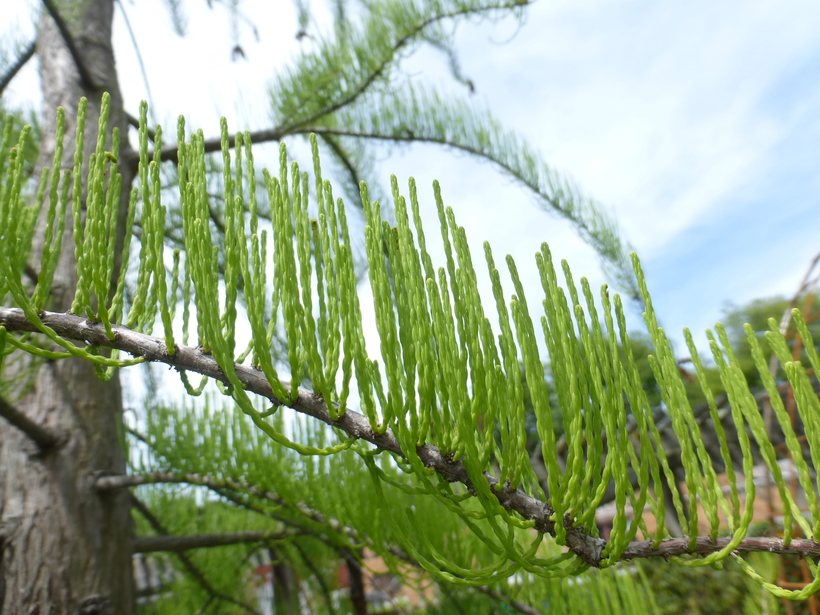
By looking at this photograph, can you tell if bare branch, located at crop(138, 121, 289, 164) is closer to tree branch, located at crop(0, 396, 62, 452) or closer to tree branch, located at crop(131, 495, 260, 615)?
tree branch, located at crop(0, 396, 62, 452)

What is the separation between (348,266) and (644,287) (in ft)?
0.48

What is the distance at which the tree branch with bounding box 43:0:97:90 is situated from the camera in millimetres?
627

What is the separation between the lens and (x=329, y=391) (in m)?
0.26

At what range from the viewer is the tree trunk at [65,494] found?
2.24 feet

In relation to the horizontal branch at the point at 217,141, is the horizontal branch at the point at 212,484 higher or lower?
lower

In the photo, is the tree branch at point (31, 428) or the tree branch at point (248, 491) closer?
the tree branch at point (31, 428)

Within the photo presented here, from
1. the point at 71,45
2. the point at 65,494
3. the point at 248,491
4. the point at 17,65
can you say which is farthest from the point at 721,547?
the point at 17,65

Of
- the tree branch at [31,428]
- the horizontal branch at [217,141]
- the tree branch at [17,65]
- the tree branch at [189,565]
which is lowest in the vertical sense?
the tree branch at [189,565]

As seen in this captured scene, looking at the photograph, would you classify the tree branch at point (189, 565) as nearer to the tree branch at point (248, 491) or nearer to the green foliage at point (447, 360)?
the tree branch at point (248, 491)

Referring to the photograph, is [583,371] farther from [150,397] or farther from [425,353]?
[150,397]

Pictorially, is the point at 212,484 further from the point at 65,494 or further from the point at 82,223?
the point at 82,223

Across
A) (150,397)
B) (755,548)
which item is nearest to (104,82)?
(150,397)

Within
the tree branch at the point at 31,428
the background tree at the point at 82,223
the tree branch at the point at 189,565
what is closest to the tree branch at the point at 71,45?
the background tree at the point at 82,223

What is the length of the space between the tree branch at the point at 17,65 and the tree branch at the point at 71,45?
0.14 meters
